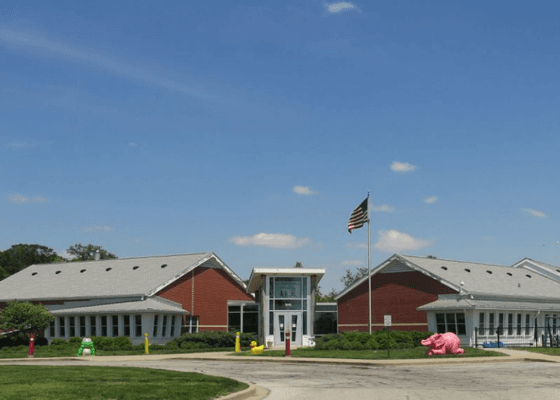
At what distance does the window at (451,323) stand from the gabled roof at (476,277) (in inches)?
73.4

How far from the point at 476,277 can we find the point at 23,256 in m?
81.9

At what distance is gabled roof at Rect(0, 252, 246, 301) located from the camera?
184ft

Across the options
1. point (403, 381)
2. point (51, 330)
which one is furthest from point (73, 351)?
point (403, 381)

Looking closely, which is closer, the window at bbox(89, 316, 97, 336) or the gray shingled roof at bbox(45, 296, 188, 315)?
the gray shingled roof at bbox(45, 296, 188, 315)

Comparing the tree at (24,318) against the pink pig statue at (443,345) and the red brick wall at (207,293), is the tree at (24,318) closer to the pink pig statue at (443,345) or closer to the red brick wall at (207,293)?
the red brick wall at (207,293)

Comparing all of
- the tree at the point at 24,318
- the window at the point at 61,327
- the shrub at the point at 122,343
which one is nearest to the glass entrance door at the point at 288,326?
the shrub at the point at 122,343

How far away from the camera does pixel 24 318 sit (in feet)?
172

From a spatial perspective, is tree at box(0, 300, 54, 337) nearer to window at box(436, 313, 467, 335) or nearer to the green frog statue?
the green frog statue

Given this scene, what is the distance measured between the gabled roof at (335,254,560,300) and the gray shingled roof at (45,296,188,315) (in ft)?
41.2

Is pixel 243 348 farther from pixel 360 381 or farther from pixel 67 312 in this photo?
A: pixel 360 381

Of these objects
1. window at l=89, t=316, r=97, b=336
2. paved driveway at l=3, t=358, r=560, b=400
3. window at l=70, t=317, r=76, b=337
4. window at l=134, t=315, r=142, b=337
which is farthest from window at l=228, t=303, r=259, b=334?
paved driveway at l=3, t=358, r=560, b=400

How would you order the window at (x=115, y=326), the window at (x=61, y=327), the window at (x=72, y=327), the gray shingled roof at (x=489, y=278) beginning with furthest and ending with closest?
the window at (x=61, y=327) → the window at (x=72, y=327) → the gray shingled roof at (x=489, y=278) → the window at (x=115, y=326)

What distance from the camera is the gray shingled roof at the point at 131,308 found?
51125 millimetres

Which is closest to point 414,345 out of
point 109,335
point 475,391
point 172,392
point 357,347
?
point 357,347
